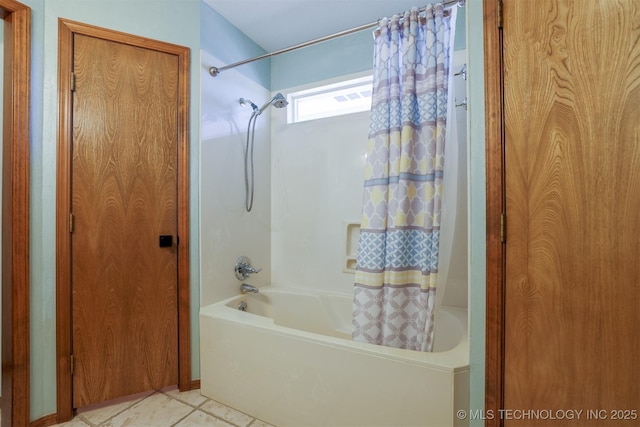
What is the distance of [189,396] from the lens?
5.47ft

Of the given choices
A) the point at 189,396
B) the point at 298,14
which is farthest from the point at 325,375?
the point at 298,14

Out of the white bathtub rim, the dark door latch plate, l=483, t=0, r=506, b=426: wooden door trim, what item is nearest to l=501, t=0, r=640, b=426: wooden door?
l=483, t=0, r=506, b=426: wooden door trim

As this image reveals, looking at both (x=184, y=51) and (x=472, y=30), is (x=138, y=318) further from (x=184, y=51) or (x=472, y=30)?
(x=472, y=30)

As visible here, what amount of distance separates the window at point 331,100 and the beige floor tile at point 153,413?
2.06 meters

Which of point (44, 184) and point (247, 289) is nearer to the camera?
point (44, 184)

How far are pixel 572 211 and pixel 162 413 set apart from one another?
6.75 feet

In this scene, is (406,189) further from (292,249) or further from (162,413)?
(162,413)

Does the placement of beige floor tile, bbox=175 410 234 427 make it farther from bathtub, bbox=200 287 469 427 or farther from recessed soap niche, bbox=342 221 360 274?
recessed soap niche, bbox=342 221 360 274

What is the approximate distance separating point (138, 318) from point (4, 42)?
149 cm

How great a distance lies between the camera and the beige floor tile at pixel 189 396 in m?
1.62

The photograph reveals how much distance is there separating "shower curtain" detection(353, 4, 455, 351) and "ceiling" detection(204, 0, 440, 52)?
0.60m

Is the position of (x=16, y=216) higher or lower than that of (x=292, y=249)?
higher

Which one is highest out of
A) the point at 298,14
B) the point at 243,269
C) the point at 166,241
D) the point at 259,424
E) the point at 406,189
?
the point at 298,14

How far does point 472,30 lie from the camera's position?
1.13 metres
